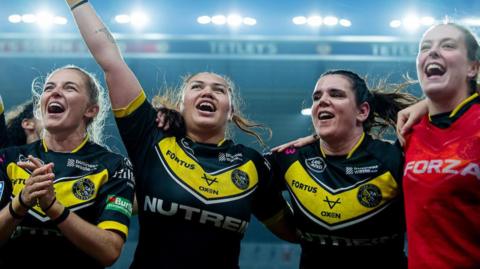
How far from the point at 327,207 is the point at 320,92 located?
58 centimetres

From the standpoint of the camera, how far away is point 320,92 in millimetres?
2572

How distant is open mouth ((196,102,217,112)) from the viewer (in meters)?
2.53

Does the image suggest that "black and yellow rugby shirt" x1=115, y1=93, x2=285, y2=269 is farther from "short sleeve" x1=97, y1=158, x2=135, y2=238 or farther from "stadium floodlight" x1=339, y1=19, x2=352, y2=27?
"stadium floodlight" x1=339, y1=19, x2=352, y2=27

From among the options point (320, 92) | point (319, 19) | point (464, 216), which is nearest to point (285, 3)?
point (319, 19)

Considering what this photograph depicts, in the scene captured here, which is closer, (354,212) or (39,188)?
(39,188)

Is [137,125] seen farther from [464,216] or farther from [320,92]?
[464,216]

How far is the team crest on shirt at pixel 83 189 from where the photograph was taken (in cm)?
210

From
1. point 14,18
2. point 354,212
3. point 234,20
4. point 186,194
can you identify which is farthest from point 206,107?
point 14,18

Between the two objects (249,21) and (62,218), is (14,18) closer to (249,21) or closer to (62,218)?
(249,21)

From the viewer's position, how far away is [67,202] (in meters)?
2.08

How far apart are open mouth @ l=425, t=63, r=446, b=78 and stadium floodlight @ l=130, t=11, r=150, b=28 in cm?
1000

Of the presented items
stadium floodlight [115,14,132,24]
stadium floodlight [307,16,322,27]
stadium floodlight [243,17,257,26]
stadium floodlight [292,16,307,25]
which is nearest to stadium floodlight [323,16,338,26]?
stadium floodlight [307,16,322,27]

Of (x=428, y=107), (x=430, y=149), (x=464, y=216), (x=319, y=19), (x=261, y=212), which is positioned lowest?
(x=261, y=212)

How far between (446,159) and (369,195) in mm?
457
